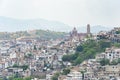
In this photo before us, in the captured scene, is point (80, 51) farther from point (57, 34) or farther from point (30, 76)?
point (57, 34)

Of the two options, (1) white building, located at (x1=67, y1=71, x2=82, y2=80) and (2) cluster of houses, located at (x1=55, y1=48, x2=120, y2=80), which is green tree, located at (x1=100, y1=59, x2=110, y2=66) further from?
(1) white building, located at (x1=67, y1=71, x2=82, y2=80)

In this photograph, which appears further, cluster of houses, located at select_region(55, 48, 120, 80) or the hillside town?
the hillside town

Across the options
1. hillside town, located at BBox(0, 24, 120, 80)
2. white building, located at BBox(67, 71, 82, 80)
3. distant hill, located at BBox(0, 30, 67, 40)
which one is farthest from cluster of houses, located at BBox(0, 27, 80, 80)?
distant hill, located at BBox(0, 30, 67, 40)

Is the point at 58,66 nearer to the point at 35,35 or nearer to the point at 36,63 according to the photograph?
the point at 36,63

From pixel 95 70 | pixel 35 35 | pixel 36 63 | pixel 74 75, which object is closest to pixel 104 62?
pixel 95 70

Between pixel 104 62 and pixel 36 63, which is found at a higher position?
pixel 104 62

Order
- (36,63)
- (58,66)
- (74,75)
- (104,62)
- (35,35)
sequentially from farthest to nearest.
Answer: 1. (35,35)
2. (36,63)
3. (58,66)
4. (104,62)
5. (74,75)

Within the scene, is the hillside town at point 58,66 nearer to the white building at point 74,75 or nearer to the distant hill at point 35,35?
the white building at point 74,75

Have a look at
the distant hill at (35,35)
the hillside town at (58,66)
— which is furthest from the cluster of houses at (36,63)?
the distant hill at (35,35)

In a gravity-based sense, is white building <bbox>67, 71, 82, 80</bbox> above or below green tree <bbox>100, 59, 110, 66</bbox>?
below

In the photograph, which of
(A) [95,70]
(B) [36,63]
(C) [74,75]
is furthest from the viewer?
(B) [36,63]

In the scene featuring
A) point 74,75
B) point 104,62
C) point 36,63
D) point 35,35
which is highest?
point 35,35

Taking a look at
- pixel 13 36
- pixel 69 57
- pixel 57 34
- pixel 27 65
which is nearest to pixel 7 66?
pixel 27 65
